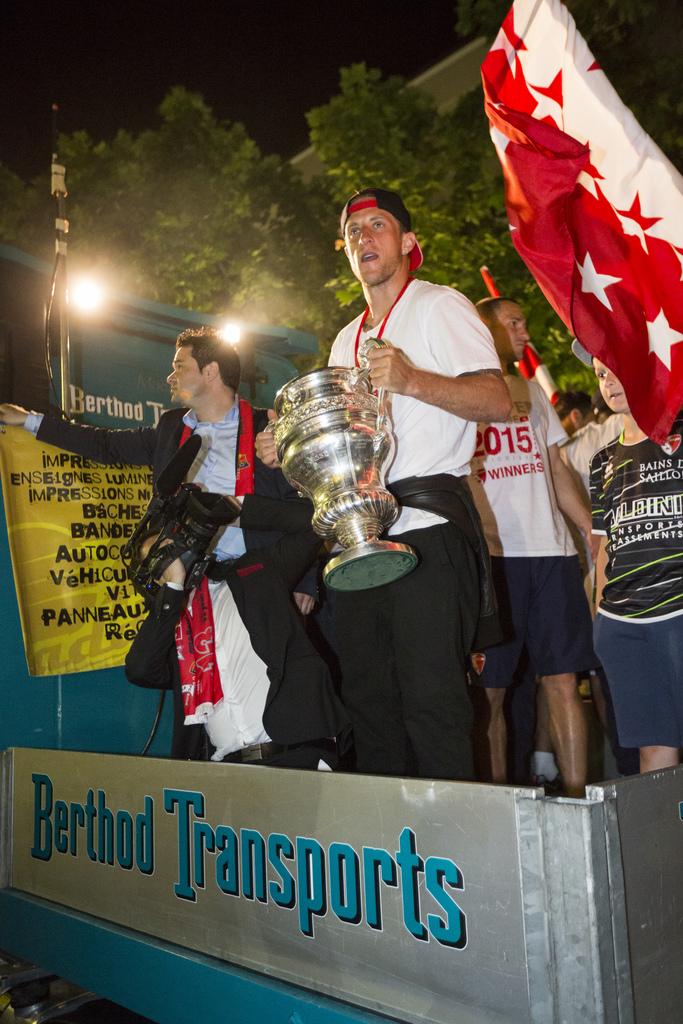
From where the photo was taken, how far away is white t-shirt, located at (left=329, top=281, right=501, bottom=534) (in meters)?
2.47

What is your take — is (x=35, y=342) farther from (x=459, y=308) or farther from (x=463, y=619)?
(x=463, y=619)

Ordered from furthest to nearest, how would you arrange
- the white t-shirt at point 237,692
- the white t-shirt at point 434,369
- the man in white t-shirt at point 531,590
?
the man in white t-shirt at point 531,590
the white t-shirt at point 237,692
the white t-shirt at point 434,369

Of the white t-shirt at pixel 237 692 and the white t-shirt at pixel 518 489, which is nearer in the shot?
the white t-shirt at pixel 237 692

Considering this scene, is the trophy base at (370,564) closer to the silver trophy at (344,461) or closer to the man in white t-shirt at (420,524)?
the silver trophy at (344,461)

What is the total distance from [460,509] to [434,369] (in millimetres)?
404

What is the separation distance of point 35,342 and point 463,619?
6.83 ft

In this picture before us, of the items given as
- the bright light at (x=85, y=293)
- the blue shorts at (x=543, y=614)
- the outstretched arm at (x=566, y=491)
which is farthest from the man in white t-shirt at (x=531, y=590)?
the bright light at (x=85, y=293)

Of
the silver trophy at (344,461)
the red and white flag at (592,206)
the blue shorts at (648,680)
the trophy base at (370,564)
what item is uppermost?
the red and white flag at (592,206)

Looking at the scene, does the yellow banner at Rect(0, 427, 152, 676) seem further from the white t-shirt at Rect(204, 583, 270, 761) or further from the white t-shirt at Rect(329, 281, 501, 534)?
the white t-shirt at Rect(329, 281, 501, 534)

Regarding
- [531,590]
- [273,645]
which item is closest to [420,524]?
[273,645]

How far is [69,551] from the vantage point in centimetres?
315

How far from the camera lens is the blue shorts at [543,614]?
11.9 feet

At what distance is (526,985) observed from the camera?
4.72ft

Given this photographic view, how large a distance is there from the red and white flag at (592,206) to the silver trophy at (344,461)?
935 millimetres
